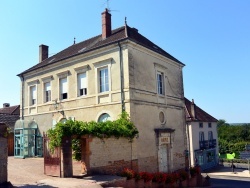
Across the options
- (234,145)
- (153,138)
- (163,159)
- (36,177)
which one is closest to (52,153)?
(36,177)

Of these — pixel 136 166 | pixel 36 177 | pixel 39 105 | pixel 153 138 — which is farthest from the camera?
pixel 39 105

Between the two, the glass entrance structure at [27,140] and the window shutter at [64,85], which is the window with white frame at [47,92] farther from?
the glass entrance structure at [27,140]

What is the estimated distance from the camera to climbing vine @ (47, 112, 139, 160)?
40.4 ft

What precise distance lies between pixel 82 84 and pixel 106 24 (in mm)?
4526

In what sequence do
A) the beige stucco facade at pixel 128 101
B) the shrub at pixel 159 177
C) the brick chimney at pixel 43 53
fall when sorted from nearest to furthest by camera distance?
the shrub at pixel 159 177 → the beige stucco facade at pixel 128 101 → the brick chimney at pixel 43 53

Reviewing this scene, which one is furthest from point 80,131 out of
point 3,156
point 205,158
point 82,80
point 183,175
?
point 205,158

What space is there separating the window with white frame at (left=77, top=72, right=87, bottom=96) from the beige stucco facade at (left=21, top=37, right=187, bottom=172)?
0.76ft

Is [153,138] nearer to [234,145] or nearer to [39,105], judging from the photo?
[39,105]

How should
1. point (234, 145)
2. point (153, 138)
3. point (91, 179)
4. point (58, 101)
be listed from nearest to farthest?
point (91, 179), point (153, 138), point (58, 101), point (234, 145)

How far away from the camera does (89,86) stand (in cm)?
1778

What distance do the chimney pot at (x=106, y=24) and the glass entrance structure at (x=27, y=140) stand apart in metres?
9.08

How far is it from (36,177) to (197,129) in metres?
25.4

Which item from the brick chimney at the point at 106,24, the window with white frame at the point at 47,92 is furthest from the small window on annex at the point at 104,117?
the window with white frame at the point at 47,92

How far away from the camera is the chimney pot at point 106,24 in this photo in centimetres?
1855
